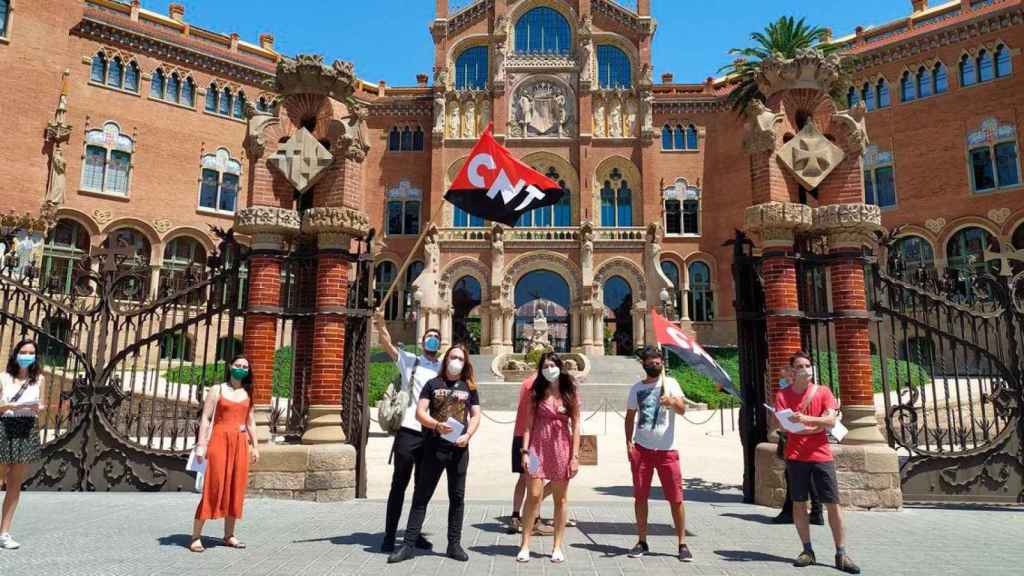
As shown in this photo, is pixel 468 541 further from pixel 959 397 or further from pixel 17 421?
pixel 959 397

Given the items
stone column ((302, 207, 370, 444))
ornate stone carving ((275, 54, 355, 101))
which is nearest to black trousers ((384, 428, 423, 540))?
stone column ((302, 207, 370, 444))

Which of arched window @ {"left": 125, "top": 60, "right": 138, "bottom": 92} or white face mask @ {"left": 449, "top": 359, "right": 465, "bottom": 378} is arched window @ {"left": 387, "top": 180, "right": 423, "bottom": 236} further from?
white face mask @ {"left": 449, "top": 359, "right": 465, "bottom": 378}

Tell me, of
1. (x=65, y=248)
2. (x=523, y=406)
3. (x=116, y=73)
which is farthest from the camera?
(x=116, y=73)

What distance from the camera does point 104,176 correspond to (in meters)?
29.7

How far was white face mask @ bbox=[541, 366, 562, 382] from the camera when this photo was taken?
5.48 meters

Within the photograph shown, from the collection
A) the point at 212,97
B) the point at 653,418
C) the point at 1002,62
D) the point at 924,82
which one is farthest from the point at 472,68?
the point at 653,418

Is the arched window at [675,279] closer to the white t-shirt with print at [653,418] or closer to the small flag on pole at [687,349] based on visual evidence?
the small flag on pole at [687,349]

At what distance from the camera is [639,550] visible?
543cm

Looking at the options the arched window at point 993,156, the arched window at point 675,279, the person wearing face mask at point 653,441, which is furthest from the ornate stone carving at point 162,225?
the arched window at point 993,156

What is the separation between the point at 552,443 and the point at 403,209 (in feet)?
114

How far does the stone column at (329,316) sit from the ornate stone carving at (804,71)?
6287 millimetres

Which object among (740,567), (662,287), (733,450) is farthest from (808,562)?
(662,287)

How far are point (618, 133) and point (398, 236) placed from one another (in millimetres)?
15261

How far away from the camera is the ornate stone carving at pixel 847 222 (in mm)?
8219
